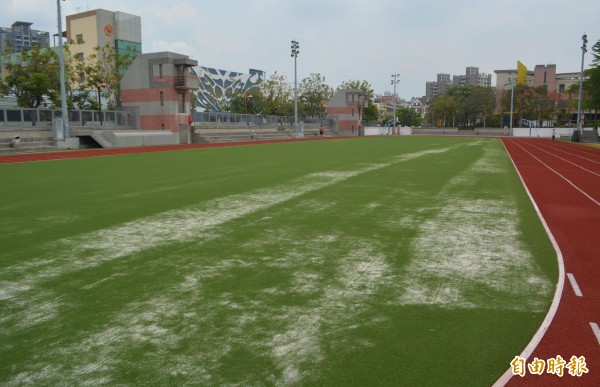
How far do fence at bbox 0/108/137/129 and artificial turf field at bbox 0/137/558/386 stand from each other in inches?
920

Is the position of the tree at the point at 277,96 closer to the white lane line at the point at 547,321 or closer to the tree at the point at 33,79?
the tree at the point at 33,79

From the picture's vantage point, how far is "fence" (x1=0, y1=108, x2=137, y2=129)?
31562 millimetres

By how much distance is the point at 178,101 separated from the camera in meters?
45.3

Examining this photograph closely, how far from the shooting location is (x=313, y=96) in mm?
93562

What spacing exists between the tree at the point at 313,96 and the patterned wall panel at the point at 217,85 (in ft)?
50.9

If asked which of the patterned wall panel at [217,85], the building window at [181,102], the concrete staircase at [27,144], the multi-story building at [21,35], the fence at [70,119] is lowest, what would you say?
the concrete staircase at [27,144]

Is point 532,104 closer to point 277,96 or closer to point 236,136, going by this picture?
point 277,96

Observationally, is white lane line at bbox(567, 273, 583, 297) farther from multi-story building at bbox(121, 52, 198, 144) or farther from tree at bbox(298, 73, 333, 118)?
tree at bbox(298, 73, 333, 118)

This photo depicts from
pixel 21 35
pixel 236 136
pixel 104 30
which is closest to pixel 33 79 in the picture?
pixel 236 136

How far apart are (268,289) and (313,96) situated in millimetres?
90288

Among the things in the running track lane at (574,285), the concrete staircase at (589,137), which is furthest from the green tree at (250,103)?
the running track lane at (574,285)

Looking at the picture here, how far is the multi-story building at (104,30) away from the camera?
82.5 m

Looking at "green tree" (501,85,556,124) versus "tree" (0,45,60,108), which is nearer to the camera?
"tree" (0,45,60,108)

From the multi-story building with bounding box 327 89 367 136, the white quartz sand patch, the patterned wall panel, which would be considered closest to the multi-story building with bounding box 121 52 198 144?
the white quartz sand patch
